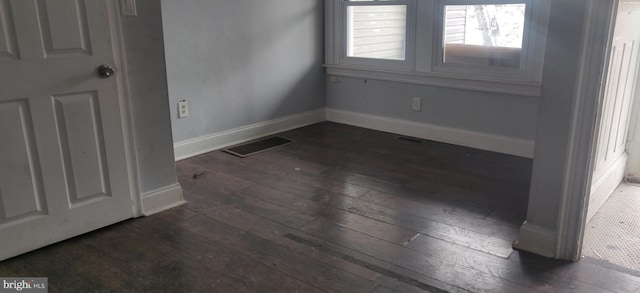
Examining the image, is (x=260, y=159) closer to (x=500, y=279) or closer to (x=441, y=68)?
(x=441, y=68)

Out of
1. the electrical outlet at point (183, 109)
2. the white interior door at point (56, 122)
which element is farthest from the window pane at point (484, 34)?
the white interior door at point (56, 122)

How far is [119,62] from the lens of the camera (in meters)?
2.44

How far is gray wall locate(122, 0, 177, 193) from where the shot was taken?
8.19ft

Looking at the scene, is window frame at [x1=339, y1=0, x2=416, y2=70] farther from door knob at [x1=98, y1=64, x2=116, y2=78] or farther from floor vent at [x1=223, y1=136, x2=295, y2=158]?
door knob at [x1=98, y1=64, x2=116, y2=78]

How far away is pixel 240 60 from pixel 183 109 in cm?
66

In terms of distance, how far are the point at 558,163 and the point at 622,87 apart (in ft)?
3.14

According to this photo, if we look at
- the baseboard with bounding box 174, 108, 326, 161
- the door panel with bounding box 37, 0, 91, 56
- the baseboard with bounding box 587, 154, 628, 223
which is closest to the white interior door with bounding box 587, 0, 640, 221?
the baseboard with bounding box 587, 154, 628, 223

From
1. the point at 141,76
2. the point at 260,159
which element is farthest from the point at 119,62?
the point at 260,159

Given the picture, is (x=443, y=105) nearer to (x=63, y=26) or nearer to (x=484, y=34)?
(x=484, y=34)

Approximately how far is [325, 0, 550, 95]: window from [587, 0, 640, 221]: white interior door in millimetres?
644

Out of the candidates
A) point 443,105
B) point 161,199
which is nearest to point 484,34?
point 443,105

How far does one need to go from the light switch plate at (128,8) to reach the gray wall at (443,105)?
246 centimetres

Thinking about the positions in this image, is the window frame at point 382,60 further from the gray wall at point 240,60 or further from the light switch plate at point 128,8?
the light switch plate at point 128,8

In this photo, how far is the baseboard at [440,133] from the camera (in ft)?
12.1
